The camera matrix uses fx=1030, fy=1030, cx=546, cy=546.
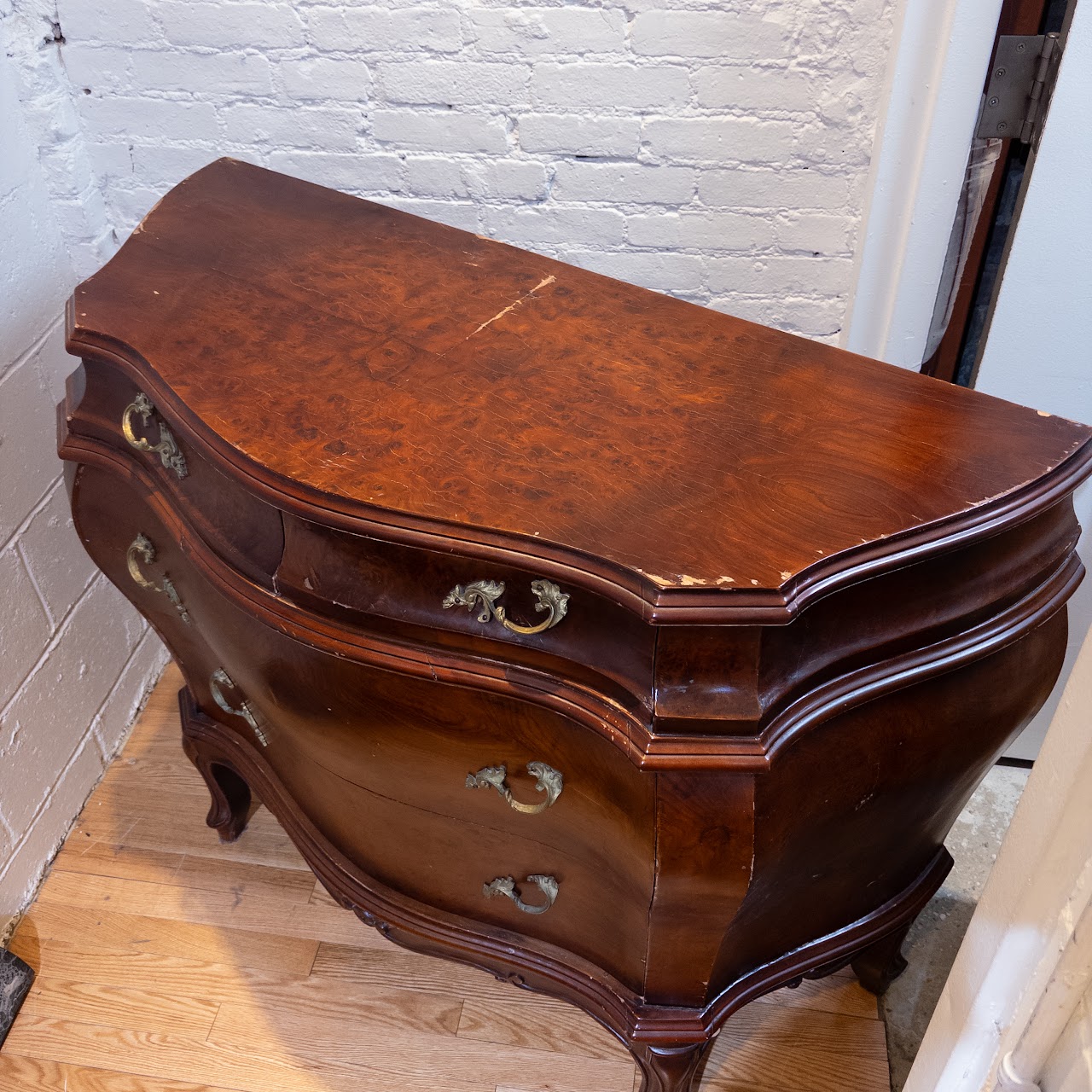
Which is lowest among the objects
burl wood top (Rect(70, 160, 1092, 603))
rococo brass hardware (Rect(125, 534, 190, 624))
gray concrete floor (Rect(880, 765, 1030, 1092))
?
gray concrete floor (Rect(880, 765, 1030, 1092))

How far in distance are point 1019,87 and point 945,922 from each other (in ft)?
3.58

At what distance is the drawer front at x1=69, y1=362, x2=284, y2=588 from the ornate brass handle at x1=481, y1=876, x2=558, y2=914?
0.39 metres

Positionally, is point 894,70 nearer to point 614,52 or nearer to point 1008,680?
point 614,52

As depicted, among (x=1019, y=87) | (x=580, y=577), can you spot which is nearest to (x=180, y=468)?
(x=580, y=577)

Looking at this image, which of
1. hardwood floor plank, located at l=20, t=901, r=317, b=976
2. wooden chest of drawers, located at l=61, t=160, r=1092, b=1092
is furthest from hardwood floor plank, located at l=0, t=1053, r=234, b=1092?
wooden chest of drawers, located at l=61, t=160, r=1092, b=1092

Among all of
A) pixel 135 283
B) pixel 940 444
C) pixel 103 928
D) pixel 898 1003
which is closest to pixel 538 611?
pixel 940 444

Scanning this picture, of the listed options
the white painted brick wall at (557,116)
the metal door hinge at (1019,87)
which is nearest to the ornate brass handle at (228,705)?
the white painted brick wall at (557,116)

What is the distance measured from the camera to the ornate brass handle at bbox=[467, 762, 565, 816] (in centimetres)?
89

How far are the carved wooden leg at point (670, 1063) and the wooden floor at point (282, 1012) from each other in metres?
0.27

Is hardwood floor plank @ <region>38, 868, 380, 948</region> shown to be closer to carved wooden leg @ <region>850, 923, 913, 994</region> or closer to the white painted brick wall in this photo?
carved wooden leg @ <region>850, 923, 913, 994</region>

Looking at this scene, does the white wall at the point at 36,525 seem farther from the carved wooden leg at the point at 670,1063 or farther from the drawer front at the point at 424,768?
the carved wooden leg at the point at 670,1063

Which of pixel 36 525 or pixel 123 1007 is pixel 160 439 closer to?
pixel 36 525

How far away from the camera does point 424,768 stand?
97cm

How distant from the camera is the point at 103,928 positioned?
1502 millimetres
